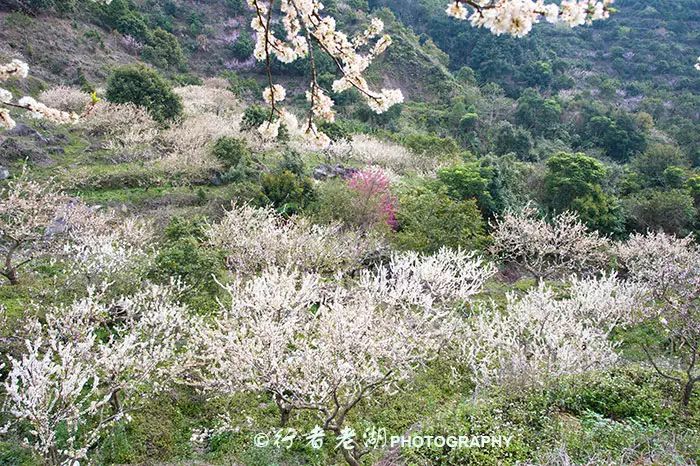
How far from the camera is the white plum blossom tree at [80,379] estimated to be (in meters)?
5.10

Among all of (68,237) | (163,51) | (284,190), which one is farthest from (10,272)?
(163,51)

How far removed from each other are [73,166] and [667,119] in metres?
46.9

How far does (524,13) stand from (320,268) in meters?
10.1

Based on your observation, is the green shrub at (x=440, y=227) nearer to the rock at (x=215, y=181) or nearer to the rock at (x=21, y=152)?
the rock at (x=215, y=181)

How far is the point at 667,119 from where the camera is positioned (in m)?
40.0

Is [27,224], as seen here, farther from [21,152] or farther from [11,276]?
[21,152]

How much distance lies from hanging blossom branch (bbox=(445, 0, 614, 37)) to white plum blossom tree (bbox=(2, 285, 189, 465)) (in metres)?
5.53

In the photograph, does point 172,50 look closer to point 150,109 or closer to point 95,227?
point 150,109

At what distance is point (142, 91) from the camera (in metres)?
21.2

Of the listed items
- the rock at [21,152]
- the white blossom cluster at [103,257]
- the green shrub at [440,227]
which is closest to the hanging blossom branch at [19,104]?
the white blossom cluster at [103,257]

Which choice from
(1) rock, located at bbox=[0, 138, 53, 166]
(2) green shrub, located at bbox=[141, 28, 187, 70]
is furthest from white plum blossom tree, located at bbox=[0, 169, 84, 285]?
(2) green shrub, located at bbox=[141, 28, 187, 70]

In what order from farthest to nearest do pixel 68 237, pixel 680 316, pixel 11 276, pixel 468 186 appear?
pixel 468 186, pixel 68 237, pixel 11 276, pixel 680 316
